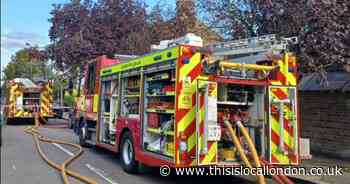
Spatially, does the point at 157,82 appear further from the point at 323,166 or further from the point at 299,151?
the point at 323,166

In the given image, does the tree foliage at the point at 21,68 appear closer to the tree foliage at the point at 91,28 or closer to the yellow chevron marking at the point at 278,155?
the tree foliage at the point at 91,28

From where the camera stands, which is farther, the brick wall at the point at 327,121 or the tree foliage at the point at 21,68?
the tree foliage at the point at 21,68

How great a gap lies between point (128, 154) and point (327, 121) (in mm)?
5814

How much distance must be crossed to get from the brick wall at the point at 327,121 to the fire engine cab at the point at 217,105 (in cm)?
401

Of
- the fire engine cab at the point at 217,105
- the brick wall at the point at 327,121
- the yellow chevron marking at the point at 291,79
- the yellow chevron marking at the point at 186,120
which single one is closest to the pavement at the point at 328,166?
the brick wall at the point at 327,121

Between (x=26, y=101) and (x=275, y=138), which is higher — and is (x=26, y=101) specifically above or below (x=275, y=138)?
above

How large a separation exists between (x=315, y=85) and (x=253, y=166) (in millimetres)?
5966

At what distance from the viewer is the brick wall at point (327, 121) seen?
11.3 metres

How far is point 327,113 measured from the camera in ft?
38.9

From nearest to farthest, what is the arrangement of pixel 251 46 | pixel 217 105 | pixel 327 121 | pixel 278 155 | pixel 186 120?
pixel 186 120
pixel 251 46
pixel 217 105
pixel 278 155
pixel 327 121

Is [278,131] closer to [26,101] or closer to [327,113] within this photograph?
[327,113]

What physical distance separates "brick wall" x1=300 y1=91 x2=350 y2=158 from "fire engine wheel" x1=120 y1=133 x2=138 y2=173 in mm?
5557

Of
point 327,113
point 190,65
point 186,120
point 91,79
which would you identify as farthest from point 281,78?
point 91,79

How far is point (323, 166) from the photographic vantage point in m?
9.69
